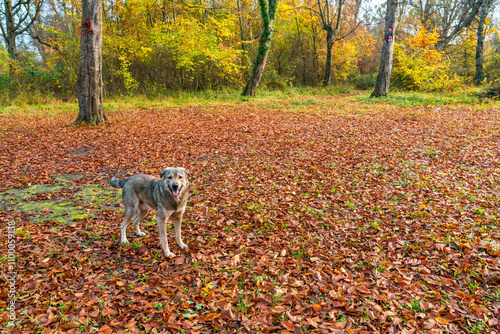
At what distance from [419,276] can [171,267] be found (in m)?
3.59

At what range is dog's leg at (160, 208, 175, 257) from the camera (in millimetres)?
4430

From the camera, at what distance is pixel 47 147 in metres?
9.58

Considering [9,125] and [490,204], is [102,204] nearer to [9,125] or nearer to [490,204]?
[490,204]

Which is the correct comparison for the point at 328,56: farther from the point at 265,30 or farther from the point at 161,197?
the point at 161,197

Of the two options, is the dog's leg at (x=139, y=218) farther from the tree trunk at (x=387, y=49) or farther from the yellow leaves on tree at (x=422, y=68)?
the yellow leaves on tree at (x=422, y=68)

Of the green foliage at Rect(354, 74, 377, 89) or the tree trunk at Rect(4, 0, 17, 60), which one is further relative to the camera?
the green foliage at Rect(354, 74, 377, 89)

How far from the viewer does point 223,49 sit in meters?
21.4

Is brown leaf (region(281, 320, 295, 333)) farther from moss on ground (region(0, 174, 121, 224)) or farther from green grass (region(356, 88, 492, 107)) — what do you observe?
green grass (region(356, 88, 492, 107))

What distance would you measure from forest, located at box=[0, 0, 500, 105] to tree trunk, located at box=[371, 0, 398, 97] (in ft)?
18.7

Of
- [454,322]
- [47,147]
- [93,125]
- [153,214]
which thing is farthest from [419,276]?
[93,125]

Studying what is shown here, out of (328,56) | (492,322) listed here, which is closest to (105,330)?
(492,322)

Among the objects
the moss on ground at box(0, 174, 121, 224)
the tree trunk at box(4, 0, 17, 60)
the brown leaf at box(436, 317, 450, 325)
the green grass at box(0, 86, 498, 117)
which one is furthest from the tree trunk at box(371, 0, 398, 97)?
the tree trunk at box(4, 0, 17, 60)

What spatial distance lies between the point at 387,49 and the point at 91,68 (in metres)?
16.9

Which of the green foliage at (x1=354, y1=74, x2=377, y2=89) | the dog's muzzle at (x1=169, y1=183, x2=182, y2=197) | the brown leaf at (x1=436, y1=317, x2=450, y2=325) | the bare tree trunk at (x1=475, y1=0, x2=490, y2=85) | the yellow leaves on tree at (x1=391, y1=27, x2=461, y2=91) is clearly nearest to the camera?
the brown leaf at (x1=436, y1=317, x2=450, y2=325)
